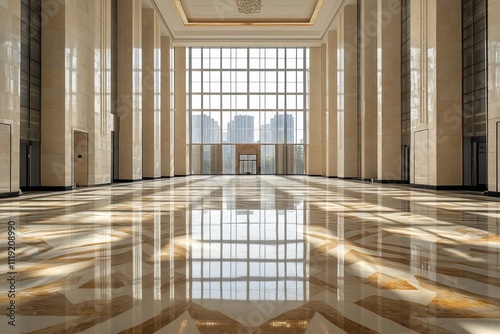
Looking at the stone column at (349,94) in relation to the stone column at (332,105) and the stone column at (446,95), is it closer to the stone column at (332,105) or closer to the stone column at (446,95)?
the stone column at (332,105)

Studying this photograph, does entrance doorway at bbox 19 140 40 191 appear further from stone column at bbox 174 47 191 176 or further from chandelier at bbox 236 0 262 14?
stone column at bbox 174 47 191 176

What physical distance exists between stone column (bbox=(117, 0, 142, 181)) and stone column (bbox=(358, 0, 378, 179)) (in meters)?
15.9

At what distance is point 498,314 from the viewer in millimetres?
3107

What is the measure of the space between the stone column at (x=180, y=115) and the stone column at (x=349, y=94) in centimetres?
1795

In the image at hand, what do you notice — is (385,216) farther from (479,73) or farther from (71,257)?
(479,73)

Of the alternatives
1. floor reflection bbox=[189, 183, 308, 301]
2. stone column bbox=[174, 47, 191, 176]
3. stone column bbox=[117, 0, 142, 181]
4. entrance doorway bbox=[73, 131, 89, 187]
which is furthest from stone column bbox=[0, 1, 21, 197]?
stone column bbox=[174, 47, 191, 176]

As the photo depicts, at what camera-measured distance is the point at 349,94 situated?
115 feet

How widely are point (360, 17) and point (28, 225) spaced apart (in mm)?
30641

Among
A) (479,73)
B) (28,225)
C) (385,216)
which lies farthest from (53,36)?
(479,73)

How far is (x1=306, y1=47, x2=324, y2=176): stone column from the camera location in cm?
4603

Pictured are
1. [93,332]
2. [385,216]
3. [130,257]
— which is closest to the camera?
[93,332]

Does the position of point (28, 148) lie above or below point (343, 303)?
above

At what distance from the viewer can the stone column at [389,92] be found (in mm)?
26703

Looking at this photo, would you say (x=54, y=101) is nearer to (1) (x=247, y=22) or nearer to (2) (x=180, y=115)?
(1) (x=247, y=22)
